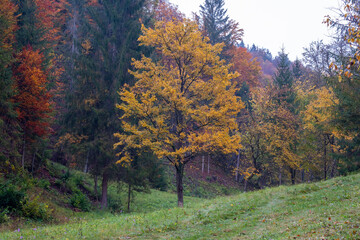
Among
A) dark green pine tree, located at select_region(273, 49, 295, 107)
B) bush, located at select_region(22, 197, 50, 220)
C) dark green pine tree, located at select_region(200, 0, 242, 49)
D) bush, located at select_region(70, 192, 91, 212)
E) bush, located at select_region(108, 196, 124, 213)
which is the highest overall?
dark green pine tree, located at select_region(200, 0, 242, 49)

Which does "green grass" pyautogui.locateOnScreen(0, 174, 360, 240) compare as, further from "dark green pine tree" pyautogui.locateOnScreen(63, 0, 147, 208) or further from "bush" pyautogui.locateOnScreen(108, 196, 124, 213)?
"bush" pyautogui.locateOnScreen(108, 196, 124, 213)

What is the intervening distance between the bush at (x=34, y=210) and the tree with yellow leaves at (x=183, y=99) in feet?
A: 16.3

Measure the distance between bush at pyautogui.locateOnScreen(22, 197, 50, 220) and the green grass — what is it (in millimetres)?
3215

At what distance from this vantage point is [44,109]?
17266 millimetres

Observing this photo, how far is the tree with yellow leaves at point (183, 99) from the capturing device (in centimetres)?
1424

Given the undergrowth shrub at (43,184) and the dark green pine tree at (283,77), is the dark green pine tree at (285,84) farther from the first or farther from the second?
the undergrowth shrub at (43,184)

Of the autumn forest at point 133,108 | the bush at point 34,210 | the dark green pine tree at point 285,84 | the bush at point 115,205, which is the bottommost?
the bush at point 115,205

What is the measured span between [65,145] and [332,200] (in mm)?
16428

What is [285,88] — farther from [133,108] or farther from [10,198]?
[10,198]

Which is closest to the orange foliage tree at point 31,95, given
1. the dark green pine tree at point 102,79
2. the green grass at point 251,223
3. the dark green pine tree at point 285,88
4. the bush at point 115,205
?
the dark green pine tree at point 102,79

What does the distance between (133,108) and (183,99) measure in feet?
8.56

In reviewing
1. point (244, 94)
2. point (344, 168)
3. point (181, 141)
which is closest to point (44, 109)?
point (181, 141)

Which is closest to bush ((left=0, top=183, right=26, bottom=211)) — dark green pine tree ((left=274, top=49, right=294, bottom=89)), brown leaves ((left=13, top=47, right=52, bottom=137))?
brown leaves ((left=13, top=47, right=52, bottom=137))

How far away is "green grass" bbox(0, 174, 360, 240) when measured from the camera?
735cm
